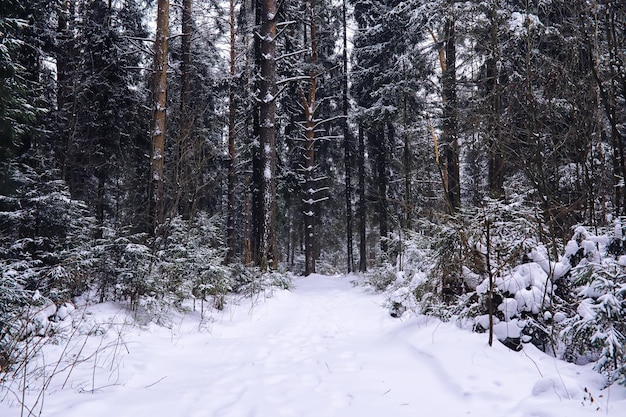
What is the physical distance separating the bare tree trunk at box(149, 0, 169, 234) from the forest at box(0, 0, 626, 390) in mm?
47

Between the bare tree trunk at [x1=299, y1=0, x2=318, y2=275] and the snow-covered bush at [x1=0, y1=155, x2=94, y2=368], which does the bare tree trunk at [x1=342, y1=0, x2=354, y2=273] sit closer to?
the bare tree trunk at [x1=299, y1=0, x2=318, y2=275]

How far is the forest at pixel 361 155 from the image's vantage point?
333cm

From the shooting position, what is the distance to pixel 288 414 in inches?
87.5

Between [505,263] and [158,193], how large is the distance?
21.5ft

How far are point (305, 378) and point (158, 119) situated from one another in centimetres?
677

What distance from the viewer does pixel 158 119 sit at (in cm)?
762

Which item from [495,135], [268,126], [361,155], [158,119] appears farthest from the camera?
[361,155]

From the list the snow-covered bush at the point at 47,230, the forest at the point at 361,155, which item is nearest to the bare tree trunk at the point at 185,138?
the forest at the point at 361,155

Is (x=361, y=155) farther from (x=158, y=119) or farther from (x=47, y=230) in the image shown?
(x=47, y=230)

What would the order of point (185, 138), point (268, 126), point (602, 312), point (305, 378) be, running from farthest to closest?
point (268, 126)
point (185, 138)
point (305, 378)
point (602, 312)

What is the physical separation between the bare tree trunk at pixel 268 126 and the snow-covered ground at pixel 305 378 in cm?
476

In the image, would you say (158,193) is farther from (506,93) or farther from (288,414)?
(506,93)

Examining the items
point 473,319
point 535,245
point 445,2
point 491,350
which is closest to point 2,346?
point 491,350

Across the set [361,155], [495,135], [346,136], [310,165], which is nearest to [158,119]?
[495,135]
